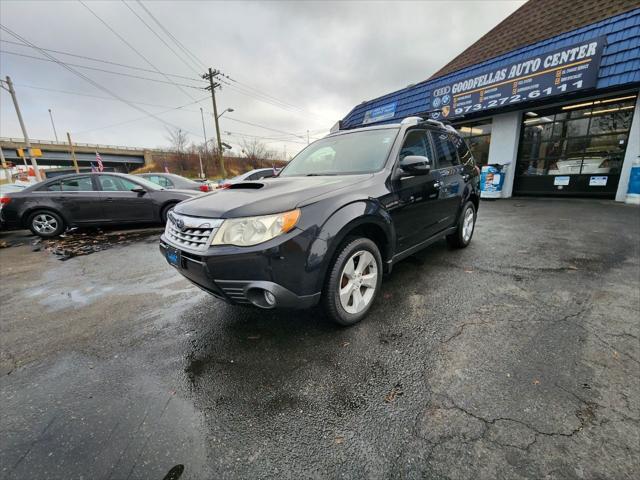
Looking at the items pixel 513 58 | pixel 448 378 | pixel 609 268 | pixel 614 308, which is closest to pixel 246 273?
pixel 448 378

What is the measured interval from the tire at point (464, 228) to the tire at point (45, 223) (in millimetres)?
8405

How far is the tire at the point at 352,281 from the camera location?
225 centimetres

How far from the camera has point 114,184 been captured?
676 cm

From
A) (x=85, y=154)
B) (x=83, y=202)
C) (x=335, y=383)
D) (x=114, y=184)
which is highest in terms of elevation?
(x=85, y=154)

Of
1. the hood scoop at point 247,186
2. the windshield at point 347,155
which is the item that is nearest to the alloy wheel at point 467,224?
the windshield at point 347,155

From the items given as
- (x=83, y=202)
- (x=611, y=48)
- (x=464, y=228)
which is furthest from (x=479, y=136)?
(x=83, y=202)

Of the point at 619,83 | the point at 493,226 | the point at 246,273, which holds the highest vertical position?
the point at 619,83

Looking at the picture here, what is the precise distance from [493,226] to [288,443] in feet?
21.1

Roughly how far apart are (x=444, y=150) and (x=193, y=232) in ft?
11.0

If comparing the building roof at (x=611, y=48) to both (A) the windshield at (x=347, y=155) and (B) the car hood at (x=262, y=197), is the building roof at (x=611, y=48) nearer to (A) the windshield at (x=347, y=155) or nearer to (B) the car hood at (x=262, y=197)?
(A) the windshield at (x=347, y=155)

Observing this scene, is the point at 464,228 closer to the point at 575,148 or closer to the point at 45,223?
the point at 575,148

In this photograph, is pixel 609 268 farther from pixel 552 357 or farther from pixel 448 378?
pixel 448 378

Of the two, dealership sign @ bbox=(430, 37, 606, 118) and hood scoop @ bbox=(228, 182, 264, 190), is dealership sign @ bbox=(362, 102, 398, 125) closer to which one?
dealership sign @ bbox=(430, 37, 606, 118)

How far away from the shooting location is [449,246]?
4.70 metres
